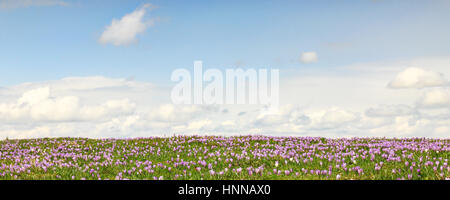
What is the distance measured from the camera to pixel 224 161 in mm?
14805

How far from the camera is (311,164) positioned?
13.7 metres

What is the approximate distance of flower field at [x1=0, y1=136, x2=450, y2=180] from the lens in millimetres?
12094

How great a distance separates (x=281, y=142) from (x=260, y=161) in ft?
20.7

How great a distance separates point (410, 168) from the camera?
480 inches

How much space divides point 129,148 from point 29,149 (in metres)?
6.07

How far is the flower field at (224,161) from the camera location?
1209 cm
